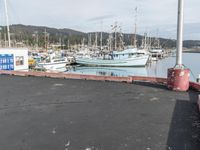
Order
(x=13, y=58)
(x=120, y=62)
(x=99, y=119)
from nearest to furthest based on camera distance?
1. (x=99, y=119)
2. (x=13, y=58)
3. (x=120, y=62)

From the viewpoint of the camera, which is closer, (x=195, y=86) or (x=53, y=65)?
(x=195, y=86)

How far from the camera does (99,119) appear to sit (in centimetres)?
636

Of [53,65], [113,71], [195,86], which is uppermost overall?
[195,86]

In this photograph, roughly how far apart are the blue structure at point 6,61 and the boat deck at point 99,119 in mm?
11530

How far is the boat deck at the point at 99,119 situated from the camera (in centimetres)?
487

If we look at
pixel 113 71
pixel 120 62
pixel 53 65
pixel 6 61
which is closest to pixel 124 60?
pixel 120 62

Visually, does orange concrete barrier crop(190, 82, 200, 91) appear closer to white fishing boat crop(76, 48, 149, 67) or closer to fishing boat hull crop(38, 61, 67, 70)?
fishing boat hull crop(38, 61, 67, 70)

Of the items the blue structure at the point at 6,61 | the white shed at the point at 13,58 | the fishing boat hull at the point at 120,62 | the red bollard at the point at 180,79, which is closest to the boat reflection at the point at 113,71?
the fishing boat hull at the point at 120,62

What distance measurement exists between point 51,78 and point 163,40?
156966 mm

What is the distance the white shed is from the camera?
69.4 ft

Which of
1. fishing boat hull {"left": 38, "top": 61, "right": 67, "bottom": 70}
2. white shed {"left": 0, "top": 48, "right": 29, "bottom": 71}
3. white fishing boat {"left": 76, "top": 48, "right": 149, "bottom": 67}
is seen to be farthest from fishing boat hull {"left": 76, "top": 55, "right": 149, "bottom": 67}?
white shed {"left": 0, "top": 48, "right": 29, "bottom": 71}

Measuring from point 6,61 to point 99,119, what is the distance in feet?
55.9

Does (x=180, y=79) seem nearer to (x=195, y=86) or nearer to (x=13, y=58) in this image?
(x=195, y=86)

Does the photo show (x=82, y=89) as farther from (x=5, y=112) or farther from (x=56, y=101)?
(x=5, y=112)
